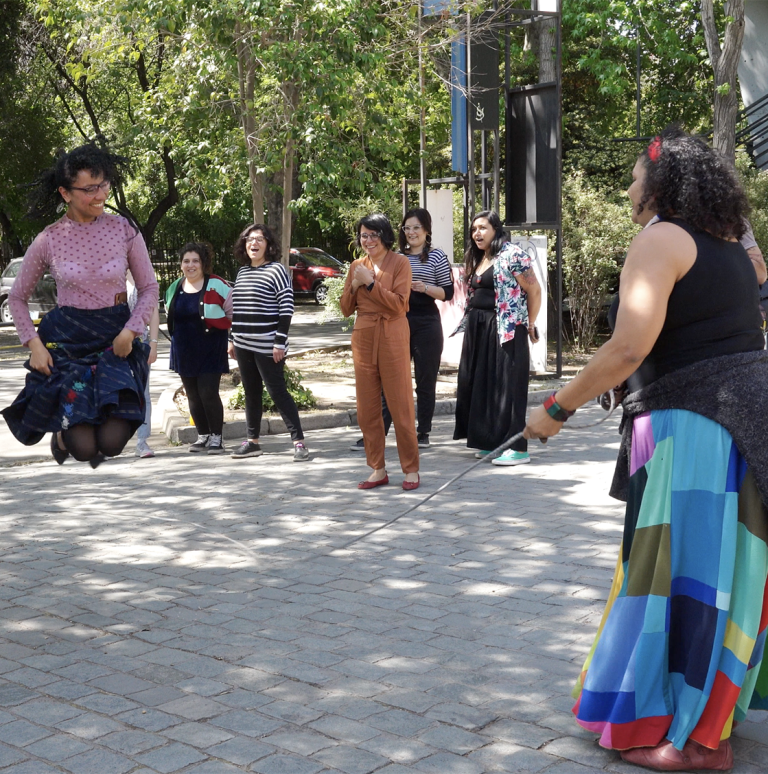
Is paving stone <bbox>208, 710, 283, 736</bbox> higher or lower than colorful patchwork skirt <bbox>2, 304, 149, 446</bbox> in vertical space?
lower

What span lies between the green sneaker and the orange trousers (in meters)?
1.11

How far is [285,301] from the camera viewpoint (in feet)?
30.6

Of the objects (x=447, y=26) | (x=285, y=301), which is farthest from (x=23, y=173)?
(x=285, y=301)

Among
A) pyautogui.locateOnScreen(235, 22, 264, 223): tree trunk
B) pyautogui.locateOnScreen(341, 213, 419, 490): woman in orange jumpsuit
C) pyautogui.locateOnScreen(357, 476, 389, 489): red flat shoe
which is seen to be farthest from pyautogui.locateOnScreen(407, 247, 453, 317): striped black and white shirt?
pyautogui.locateOnScreen(235, 22, 264, 223): tree trunk

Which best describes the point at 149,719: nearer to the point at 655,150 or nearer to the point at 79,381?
the point at 79,381

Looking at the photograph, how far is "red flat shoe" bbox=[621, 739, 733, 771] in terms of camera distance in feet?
10.8

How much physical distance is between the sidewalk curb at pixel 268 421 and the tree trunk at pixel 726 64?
20.4 ft

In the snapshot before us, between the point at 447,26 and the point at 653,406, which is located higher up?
the point at 447,26

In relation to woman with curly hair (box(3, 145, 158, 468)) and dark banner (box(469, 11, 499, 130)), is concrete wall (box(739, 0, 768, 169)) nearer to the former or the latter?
dark banner (box(469, 11, 499, 130))

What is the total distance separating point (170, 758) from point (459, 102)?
1226 centimetres

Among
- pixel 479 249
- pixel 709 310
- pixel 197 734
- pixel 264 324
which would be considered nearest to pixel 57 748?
pixel 197 734

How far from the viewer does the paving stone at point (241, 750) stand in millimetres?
3436

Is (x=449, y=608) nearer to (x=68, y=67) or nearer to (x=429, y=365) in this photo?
(x=429, y=365)

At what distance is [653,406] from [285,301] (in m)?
6.15
